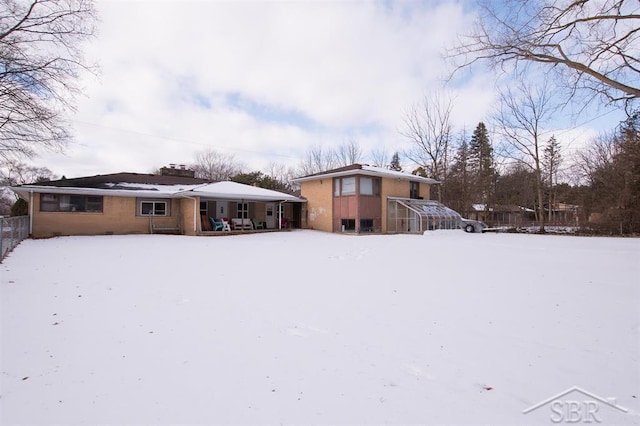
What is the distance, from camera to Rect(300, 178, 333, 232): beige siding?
21328 millimetres

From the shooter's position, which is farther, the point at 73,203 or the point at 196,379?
the point at 73,203

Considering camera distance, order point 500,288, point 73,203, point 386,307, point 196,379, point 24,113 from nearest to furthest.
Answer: point 196,379 < point 386,307 < point 500,288 < point 24,113 < point 73,203

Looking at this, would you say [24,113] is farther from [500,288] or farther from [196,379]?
[500,288]

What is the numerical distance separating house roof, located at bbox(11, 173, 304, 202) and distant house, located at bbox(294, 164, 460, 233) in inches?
81.6

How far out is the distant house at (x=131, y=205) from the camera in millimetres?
15820

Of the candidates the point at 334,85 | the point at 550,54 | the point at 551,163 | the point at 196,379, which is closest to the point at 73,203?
the point at 334,85

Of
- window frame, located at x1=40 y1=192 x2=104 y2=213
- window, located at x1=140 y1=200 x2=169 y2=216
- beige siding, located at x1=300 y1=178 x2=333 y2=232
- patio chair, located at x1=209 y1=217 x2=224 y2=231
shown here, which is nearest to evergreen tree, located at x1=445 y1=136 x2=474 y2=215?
beige siding, located at x1=300 y1=178 x2=333 y2=232

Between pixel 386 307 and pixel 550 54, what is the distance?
8.68 metres

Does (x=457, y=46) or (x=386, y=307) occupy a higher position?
(x=457, y=46)

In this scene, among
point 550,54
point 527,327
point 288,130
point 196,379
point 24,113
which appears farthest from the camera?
point 288,130

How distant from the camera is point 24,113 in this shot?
10.6 m

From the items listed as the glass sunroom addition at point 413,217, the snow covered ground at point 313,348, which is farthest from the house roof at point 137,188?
the snow covered ground at point 313,348

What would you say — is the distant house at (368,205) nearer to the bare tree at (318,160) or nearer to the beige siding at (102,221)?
the beige siding at (102,221)

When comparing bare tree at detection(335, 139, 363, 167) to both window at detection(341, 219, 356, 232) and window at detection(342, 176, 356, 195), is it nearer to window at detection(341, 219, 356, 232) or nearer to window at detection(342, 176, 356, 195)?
window at detection(342, 176, 356, 195)
